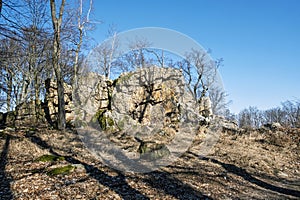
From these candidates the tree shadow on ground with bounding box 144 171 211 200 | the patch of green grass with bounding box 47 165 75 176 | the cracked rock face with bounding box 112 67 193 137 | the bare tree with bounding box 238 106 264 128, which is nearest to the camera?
the tree shadow on ground with bounding box 144 171 211 200

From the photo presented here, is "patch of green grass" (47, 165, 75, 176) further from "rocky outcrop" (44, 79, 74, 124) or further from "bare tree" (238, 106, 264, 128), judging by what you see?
"bare tree" (238, 106, 264, 128)

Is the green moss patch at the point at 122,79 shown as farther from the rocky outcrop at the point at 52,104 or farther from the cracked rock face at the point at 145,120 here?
the rocky outcrop at the point at 52,104

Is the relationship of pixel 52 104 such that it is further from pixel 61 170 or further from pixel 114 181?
pixel 114 181

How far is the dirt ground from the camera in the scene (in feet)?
18.2

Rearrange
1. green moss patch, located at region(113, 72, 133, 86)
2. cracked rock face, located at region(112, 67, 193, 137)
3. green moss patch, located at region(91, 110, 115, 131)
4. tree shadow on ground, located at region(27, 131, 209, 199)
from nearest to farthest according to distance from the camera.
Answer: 1. tree shadow on ground, located at region(27, 131, 209, 199)
2. green moss patch, located at region(91, 110, 115, 131)
3. cracked rock face, located at region(112, 67, 193, 137)
4. green moss patch, located at region(113, 72, 133, 86)

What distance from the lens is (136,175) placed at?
700cm

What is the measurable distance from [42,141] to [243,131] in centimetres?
1300

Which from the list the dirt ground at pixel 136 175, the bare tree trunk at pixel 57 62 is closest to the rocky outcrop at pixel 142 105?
the bare tree trunk at pixel 57 62

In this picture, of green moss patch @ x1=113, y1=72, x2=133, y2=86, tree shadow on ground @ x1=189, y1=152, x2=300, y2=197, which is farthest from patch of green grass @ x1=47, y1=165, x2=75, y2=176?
green moss patch @ x1=113, y1=72, x2=133, y2=86

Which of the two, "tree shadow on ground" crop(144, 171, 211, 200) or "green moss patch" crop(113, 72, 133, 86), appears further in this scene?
"green moss patch" crop(113, 72, 133, 86)

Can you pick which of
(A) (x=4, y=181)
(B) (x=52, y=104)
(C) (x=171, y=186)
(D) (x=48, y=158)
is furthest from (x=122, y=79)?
(A) (x=4, y=181)

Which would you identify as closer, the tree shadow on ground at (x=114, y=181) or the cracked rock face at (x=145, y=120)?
the tree shadow on ground at (x=114, y=181)

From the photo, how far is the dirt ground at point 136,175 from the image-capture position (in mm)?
5547

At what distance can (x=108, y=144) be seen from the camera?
34.1 ft
